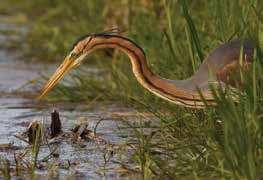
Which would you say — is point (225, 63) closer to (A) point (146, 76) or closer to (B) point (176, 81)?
(B) point (176, 81)

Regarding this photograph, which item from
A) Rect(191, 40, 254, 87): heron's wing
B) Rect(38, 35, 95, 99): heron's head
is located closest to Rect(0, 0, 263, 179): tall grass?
Rect(191, 40, 254, 87): heron's wing

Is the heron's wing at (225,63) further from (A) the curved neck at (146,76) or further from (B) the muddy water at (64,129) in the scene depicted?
(B) the muddy water at (64,129)

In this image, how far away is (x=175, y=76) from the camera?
6547 mm

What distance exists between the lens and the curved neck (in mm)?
5129

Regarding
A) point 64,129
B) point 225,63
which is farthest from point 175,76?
point 225,63

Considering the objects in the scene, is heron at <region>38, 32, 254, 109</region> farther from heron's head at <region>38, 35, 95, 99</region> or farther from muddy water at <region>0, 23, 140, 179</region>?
muddy water at <region>0, 23, 140, 179</region>

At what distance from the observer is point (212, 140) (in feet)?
15.2

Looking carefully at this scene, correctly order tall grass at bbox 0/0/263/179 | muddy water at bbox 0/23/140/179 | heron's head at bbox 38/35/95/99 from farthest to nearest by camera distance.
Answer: heron's head at bbox 38/35/95/99, muddy water at bbox 0/23/140/179, tall grass at bbox 0/0/263/179

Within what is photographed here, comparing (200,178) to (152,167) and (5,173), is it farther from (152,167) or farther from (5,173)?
(5,173)

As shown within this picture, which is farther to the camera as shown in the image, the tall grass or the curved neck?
the curved neck

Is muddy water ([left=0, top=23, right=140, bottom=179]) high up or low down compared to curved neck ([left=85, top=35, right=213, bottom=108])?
down

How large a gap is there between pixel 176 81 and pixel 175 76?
1.32m

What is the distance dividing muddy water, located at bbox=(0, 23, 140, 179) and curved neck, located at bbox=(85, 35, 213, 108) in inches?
15.9

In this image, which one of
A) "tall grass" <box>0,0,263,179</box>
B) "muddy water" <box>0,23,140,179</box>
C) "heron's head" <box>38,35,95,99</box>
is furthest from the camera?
"heron's head" <box>38,35,95,99</box>
